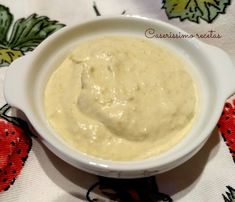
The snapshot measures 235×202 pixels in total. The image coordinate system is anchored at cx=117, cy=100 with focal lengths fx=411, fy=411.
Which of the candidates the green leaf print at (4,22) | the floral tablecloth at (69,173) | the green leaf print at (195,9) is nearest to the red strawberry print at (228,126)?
the floral tablecloth at (69,173)

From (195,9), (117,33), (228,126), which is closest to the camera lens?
(228,126)

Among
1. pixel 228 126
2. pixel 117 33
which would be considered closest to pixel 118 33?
pixel 117 33

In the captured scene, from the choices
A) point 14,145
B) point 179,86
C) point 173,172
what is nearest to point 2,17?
point 14,145

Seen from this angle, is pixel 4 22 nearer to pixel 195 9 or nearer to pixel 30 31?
pixel 30 31

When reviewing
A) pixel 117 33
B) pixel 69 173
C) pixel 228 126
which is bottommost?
pixel 228 126

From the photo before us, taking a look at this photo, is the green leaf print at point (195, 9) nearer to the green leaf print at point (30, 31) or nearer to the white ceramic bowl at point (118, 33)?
the white ceramic bowl at point (118, 33)

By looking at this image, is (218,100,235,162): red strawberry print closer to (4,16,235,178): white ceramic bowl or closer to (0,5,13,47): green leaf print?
(4,16,235,178): white ceramic bowl
